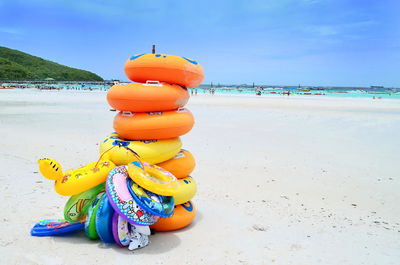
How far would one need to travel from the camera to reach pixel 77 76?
128m

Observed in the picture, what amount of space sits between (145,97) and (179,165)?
106cm

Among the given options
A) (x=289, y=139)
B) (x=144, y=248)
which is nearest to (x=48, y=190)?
(x=144, y=248)

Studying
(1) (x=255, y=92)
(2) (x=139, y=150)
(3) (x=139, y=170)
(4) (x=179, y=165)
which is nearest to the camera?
(3) (x=139, y=170)

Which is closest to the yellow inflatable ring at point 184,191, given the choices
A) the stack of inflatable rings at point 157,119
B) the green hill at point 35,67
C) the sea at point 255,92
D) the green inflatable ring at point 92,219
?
the stack of inflatable rings at point 157,119

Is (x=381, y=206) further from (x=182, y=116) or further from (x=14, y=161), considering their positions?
(x=14, y=161)

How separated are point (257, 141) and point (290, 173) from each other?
357cm

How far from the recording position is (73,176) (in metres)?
3.80

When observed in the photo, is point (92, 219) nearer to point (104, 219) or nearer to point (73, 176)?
point (104, 219)

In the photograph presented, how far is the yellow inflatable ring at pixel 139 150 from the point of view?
4.14 metres

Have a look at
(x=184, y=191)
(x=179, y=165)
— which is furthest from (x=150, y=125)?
(x=184, y=191)

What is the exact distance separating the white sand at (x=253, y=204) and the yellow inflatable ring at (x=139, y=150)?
3.32ft

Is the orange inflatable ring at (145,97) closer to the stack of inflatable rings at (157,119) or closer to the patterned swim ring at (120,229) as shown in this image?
the stack of inflatable rings at (157,119)

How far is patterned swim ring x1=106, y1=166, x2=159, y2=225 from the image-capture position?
3.52 m

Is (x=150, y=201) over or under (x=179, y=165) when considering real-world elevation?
under
